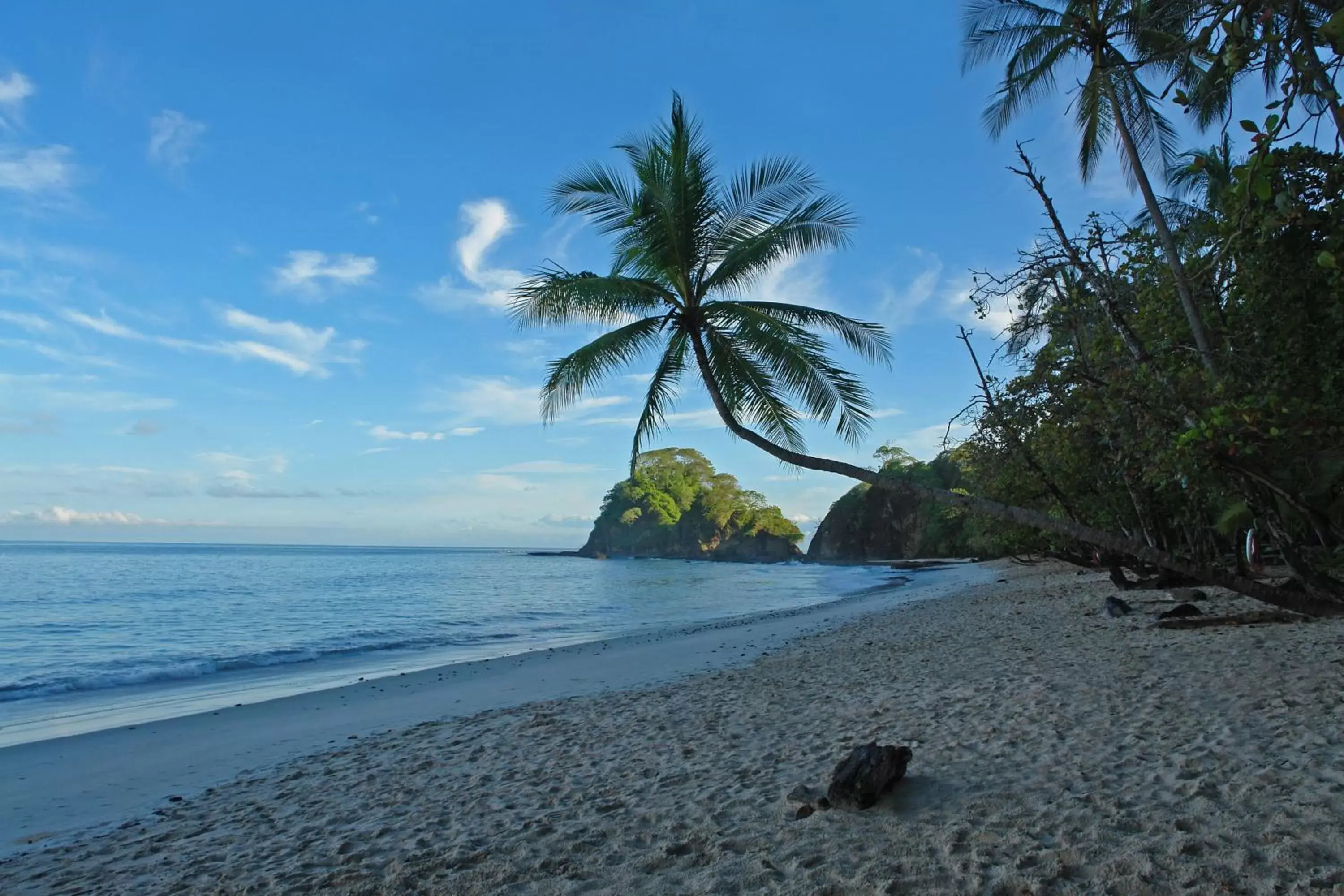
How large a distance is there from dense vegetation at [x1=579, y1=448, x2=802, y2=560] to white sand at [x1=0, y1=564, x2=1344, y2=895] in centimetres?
7672

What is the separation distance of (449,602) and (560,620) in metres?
8.82

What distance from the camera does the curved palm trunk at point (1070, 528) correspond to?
21.7 feet

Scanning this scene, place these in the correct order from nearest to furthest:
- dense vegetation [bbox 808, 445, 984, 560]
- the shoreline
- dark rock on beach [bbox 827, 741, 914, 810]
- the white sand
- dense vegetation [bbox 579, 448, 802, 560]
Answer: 1. the white sand
2. dark rock on beach [bbox 827, 741, 914, 810]
3. the shoreline
4. dense vegetation [bbox 808, 445, 984, 560]
5. dense vegetation [bbox 579, 448, 802, 560]

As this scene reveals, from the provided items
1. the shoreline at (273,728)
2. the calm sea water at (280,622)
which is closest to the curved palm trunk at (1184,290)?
the shoreline at (273,728)

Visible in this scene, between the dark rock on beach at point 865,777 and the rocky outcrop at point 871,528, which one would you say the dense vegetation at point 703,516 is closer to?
the rocky outcrop at point 871,528

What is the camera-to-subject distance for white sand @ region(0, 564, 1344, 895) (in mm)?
3387

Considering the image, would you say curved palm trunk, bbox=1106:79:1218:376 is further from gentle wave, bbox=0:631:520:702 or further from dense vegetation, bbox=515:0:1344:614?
gentle wave, bbox=0:631:520:702

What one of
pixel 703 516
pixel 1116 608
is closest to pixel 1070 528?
pixel 1116 608

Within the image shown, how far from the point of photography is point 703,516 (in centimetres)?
9562

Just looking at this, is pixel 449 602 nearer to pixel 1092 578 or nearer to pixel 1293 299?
pixel 1092 578

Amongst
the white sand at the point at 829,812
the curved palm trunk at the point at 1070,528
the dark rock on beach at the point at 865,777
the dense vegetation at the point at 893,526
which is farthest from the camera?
the dense vegetation at the point at 893,526

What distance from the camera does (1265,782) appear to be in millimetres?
3932

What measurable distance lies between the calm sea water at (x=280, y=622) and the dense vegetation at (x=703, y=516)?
35.0 m

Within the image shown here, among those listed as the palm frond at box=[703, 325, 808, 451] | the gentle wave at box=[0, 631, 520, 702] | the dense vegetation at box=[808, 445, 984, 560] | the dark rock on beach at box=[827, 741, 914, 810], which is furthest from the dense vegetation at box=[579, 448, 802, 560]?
the dark rock on beach at box=[827, 741, 914, 810]
